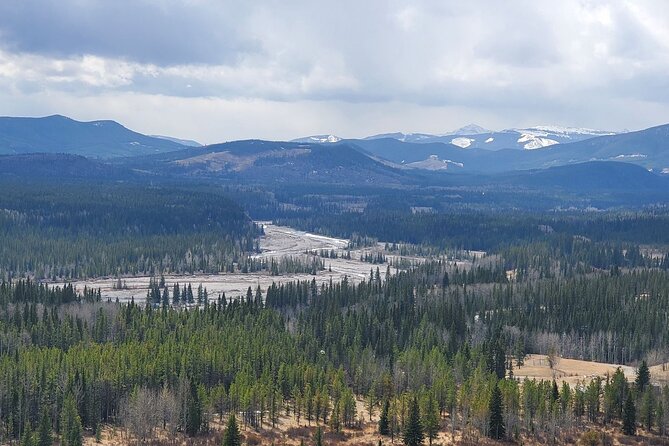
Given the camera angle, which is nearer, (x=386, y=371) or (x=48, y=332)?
(x=386, y=371)

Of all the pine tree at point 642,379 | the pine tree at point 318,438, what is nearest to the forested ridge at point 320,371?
the pine tree at point 642,379

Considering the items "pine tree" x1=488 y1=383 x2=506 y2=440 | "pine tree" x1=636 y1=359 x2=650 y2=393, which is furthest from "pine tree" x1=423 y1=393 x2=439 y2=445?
"pine tree" x1=636 y1=359 x2=650 y2=393

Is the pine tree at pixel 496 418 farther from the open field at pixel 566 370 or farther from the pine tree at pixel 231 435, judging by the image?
the pine tree at pixel 231 435

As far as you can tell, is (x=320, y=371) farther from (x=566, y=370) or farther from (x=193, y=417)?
(x=566, y=370)

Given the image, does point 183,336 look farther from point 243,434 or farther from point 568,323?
point 568,323

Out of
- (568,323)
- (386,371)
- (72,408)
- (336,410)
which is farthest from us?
(568,323)

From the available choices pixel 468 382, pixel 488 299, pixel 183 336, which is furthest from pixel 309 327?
pixel 488 299
